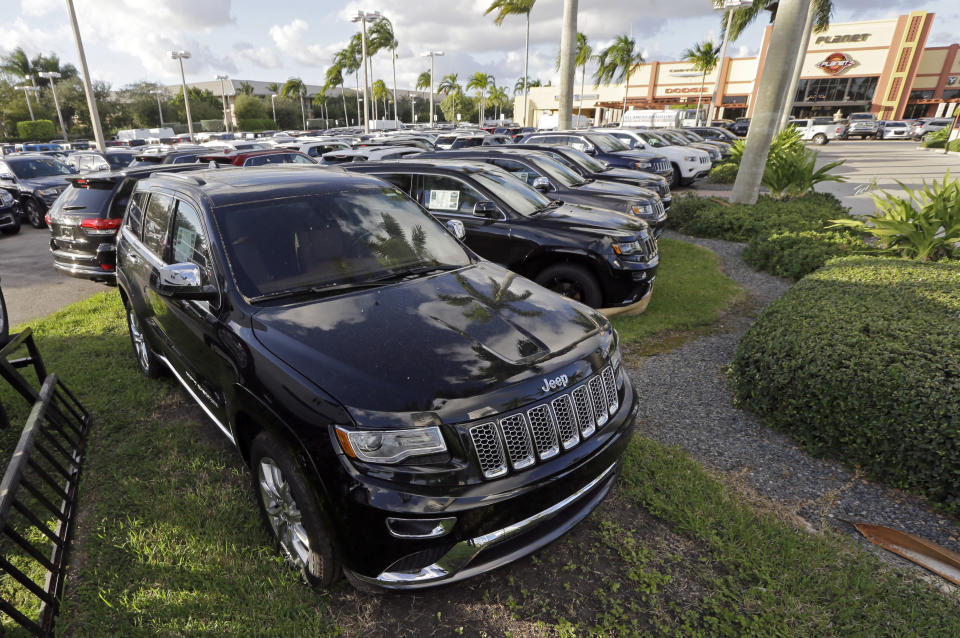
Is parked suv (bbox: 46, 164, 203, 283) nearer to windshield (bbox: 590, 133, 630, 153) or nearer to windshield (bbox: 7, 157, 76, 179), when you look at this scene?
windshield (bbox: 7, 157, 76, 179)

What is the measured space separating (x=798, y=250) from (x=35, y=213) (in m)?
16.2

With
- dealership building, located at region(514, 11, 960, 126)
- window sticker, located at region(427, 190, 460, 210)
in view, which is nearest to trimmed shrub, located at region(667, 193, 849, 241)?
window sticker, located at region(427, 190, 460, 210)

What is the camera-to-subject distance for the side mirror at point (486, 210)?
18.4 feet

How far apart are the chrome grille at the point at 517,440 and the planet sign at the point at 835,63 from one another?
63.6 meters

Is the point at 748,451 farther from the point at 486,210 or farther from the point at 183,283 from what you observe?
the point at 183,283

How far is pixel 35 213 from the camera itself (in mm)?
12359

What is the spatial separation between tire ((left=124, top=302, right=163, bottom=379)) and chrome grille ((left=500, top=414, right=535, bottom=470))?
3585 millimetres

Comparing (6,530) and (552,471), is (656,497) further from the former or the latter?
(6,530)

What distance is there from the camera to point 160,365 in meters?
4.52

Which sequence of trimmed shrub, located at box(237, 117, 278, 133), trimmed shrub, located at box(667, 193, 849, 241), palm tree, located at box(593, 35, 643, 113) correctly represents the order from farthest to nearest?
trimmed shrub, located at box(237, 117, 278, 133), palm tree, located at box(593, 35, 643, 113), trimmed shrub, located at box(667, 193, 849, 241)

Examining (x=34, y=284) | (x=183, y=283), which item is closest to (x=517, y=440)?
(x=183, y=283)

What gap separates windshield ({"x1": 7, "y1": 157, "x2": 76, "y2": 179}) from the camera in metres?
Answer: 13.1

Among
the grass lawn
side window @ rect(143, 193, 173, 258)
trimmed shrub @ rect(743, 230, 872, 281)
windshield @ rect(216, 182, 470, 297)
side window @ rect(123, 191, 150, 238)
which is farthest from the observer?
trimmed shrub @ rect(743, 230, 872, 281)

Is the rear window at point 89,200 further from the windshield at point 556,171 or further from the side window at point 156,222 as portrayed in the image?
the windshield at point 556,171
